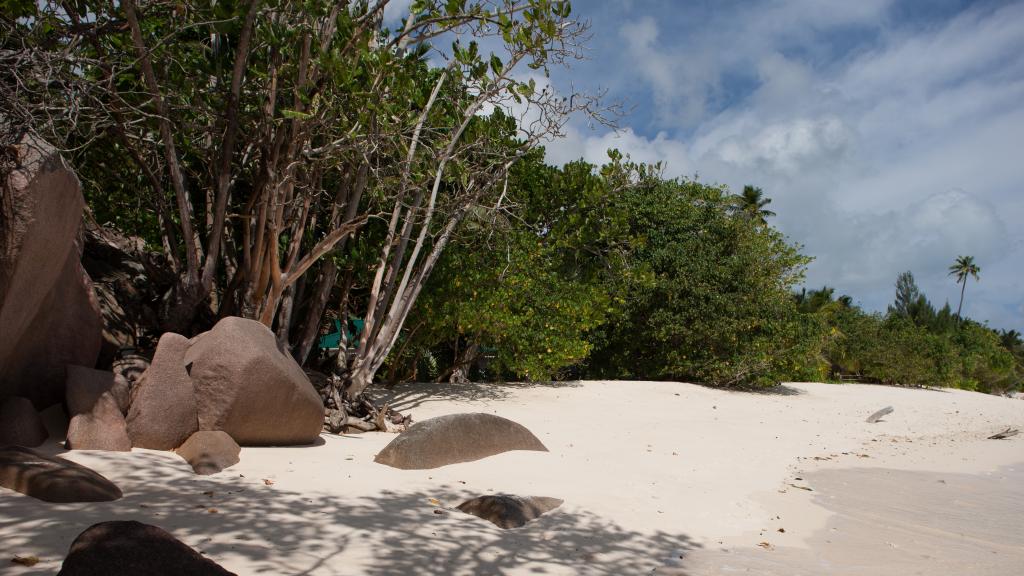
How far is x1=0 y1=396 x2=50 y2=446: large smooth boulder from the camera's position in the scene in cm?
530

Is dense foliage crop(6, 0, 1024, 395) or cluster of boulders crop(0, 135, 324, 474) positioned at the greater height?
dense foliage crop(6, 0, 1024, 395)

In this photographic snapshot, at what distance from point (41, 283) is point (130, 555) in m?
3.90

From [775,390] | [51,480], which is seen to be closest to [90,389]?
[51,480]

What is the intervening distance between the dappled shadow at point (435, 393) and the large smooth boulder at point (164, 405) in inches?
184

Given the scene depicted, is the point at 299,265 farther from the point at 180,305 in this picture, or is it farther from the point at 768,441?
the point at 768,441

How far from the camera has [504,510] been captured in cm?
512

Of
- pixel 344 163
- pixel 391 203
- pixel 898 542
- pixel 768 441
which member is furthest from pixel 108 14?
pixel 768 441

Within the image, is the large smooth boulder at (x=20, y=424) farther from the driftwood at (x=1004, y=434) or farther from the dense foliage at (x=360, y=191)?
the driftwood at (x=1004, y=434)

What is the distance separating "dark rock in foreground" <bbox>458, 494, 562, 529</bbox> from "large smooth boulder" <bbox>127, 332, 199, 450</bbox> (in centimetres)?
283

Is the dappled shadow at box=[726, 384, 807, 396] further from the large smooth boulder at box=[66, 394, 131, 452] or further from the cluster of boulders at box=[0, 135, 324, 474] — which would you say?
the large smooth boulder at box=[66, 394, 131, 452]

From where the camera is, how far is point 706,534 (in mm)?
5363

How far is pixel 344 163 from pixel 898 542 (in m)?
7.77

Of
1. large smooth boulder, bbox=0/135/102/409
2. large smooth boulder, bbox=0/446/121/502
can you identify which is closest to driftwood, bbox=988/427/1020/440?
large smooth boulder, bbox=0/446/121/502

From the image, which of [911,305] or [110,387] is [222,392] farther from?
[911,305]
